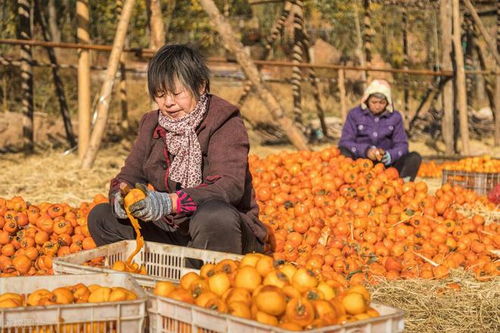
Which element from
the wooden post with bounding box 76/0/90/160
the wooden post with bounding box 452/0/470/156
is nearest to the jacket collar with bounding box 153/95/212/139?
the wooden post with bounding box 76/0/90/160

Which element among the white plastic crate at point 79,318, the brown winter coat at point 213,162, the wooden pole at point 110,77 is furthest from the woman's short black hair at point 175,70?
the wooden pole at point 110,77

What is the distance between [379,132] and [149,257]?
4.92m

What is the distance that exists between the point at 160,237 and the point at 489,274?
86.8 inches

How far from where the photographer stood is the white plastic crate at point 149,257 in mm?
3331

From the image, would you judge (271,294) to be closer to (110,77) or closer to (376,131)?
(376,131)

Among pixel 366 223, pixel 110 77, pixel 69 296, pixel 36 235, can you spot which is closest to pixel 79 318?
pixel 69 296

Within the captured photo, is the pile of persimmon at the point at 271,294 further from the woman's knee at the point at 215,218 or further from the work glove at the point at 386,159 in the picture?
the work glove at the point at 386,159

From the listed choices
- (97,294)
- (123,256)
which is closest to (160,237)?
(123,256)

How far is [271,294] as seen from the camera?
2.59 metres

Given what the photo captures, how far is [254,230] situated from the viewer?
167 inches

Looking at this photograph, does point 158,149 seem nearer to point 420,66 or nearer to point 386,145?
point 386,145

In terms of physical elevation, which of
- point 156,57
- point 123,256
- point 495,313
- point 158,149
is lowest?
point 495,313

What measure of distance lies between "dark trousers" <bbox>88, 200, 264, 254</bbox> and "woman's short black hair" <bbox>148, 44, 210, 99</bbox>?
0.66 meters

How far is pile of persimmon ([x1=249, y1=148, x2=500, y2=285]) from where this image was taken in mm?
5023
